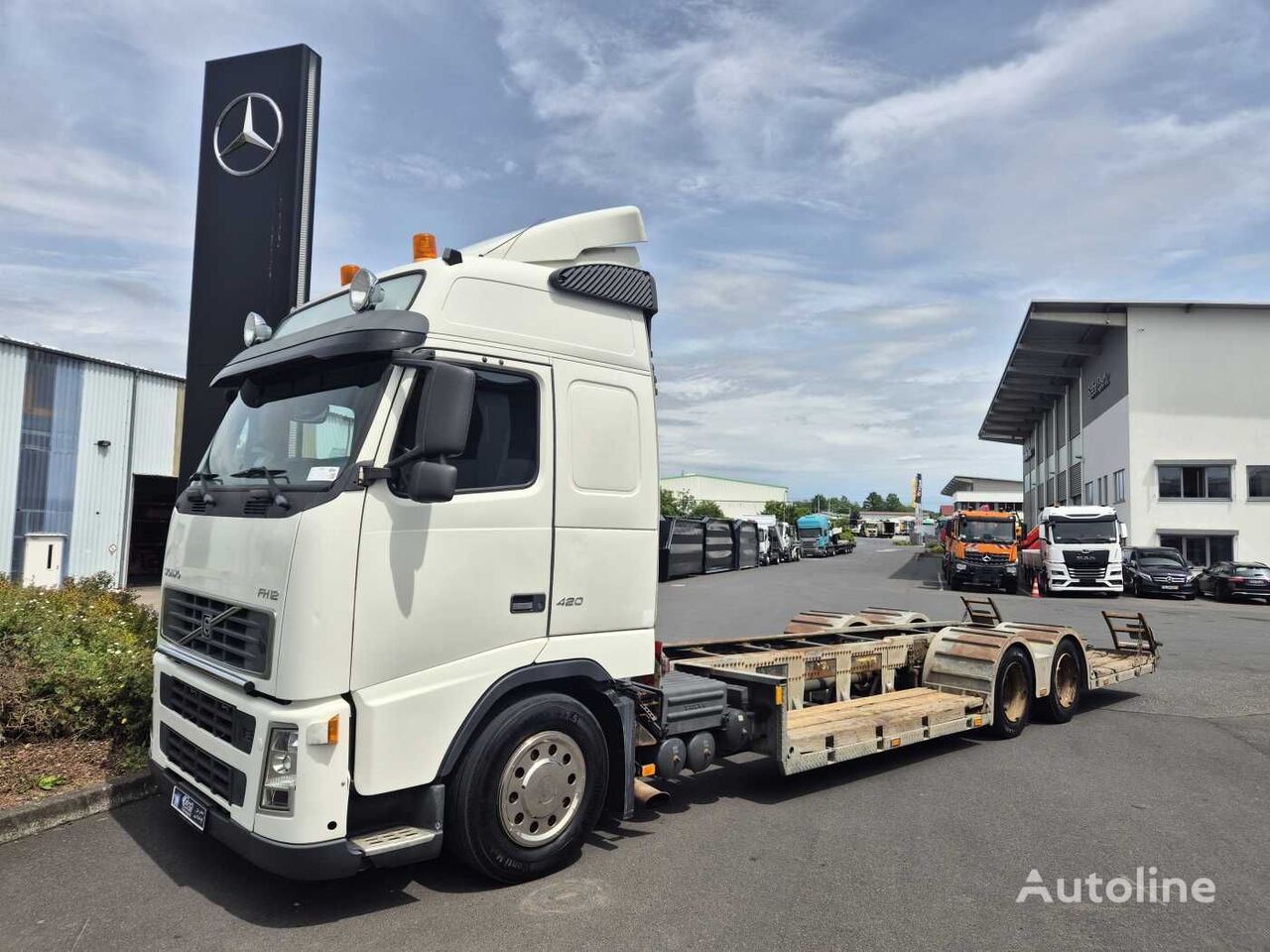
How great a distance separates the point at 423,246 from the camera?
4586 mm

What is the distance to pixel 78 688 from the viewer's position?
593 centimetres

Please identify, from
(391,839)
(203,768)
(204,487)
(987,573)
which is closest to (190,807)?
(203,768)

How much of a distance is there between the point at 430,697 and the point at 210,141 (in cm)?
799

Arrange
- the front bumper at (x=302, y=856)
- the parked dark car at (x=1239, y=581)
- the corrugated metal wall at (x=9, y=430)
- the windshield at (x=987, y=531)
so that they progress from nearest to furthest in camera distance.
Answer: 1. the front bumper at (x=302, y=856)
2. the corrugated metal wall at (x=9, y=430)
3. the parked dark car at (x=1239, y=581)
4. the windshield at (x=987, y=531)

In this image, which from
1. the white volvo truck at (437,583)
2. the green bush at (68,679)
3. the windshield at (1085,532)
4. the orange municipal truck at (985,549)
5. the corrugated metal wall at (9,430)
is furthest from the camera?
the orange municipal truck at (985,549)

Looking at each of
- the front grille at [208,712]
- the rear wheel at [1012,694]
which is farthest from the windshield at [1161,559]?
the front grille at [208,712]

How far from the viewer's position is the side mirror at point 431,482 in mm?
Result: 3660

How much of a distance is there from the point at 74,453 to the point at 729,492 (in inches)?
4947

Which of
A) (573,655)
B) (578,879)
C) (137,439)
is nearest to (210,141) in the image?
(573,655)

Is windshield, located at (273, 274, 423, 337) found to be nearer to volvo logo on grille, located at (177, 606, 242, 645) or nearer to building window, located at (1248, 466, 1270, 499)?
volvo logo on grille, located at (177, 606, 242, 645)

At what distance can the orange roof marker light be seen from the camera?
456 centimetres

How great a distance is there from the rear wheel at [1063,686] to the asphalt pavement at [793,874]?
2.87 feet

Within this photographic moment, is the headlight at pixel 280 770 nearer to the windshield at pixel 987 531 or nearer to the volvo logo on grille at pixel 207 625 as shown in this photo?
the volvo logo on grille at pixel 207 625

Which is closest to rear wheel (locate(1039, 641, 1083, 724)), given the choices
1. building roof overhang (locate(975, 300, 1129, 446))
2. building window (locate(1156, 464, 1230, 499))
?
building window (locate(1156, 464, 1230, 499))
